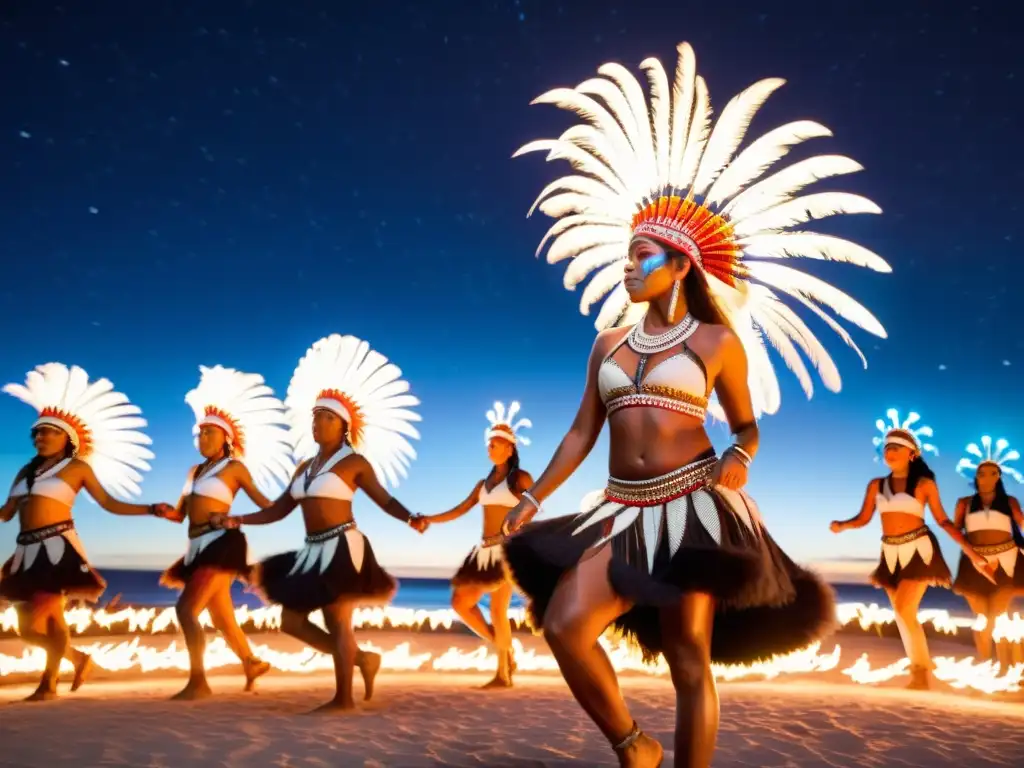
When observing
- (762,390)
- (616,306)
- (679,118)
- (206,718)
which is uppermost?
(679,118)

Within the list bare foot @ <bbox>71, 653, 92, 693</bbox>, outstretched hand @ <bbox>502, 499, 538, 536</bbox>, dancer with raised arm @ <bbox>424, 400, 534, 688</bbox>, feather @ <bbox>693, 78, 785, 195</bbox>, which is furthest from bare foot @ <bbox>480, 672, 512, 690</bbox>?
feather @ <bbox>693, 78, 785, 195</bbox>

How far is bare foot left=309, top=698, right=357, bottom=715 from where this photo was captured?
18.0ft

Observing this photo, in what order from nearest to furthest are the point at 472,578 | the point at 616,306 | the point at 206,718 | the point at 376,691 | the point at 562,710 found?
the point at 616,306
the point at 206,718
the point at 562,710
the point at 376,691
the point at 472,578

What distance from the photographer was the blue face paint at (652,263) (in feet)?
12.3

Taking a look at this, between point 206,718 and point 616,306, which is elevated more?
point 616,306

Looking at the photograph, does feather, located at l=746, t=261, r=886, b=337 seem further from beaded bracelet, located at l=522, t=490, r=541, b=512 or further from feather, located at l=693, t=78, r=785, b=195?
beaded bracelet, located at l=522, t=490, r=541, b=512

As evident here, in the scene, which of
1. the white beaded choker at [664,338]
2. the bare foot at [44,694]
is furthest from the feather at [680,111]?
the bare foot at [44,694]

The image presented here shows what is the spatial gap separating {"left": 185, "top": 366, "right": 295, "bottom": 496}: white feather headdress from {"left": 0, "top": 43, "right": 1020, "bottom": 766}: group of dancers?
38 millimetres

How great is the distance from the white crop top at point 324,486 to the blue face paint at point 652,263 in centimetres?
291

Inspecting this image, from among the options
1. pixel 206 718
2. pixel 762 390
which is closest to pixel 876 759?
pixel 762 390

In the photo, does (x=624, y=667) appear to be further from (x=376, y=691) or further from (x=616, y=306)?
(x=616, y=306)

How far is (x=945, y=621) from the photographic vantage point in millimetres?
11062

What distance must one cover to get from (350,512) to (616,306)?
7.77ft

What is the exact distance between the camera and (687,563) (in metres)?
Result: 3.16
